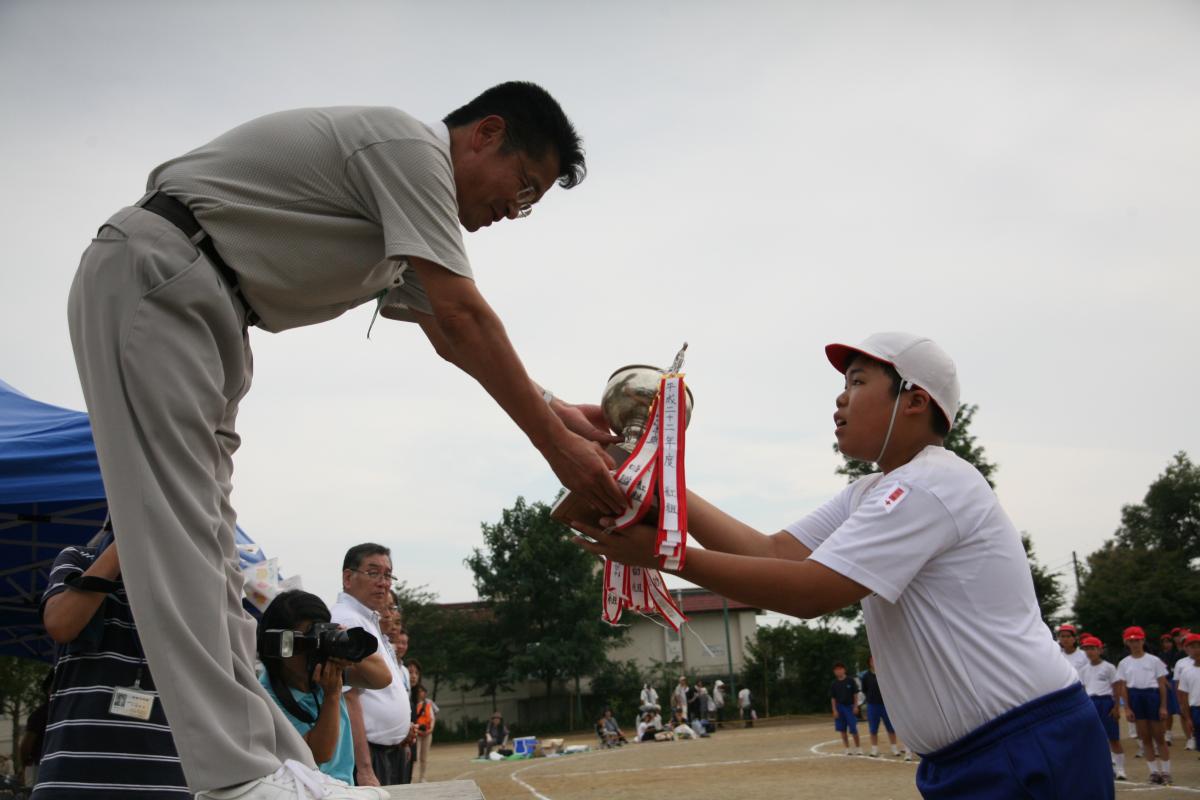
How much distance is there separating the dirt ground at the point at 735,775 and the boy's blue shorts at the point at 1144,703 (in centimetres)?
89

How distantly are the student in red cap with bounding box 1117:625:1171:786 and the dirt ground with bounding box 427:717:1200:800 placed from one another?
377mm

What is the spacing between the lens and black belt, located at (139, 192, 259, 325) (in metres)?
2.56

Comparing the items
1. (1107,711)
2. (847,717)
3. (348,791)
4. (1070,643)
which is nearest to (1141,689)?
(1107,711)

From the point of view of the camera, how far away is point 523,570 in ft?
224

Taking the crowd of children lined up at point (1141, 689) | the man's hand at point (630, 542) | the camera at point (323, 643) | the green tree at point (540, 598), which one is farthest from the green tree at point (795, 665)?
the man's hand at point (630, 542)

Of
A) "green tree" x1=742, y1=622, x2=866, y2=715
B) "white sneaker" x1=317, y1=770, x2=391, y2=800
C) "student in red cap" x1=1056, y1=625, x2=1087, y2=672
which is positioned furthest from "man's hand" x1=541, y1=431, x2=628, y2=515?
"green tree" x1=742, y1=622, x2=866, y2=715

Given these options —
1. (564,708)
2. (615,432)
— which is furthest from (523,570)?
(615,432)

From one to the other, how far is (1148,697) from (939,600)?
51.2 feet

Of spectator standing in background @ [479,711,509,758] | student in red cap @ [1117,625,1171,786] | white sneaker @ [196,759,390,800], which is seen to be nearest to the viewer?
white sneaker @ [196,759,390,800]

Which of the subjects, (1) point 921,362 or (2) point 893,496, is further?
(1) point 921,362

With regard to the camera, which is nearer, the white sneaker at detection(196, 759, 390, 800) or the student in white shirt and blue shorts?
the white sneaker at detection(196, 759, 390, 800)

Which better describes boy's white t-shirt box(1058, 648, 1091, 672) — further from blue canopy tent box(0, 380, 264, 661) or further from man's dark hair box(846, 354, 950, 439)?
man's dark hair box(846, 354, 950, 439)

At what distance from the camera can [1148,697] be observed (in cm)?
1596

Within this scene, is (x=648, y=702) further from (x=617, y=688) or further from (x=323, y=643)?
(x=323, y=643)
